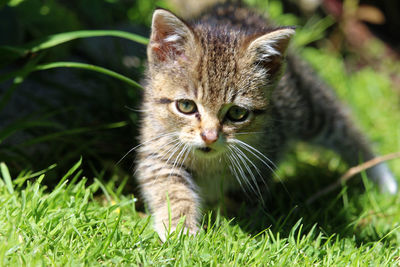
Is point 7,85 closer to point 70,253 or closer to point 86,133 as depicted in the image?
point 86,133

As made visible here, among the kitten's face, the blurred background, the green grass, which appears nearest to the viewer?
the green grass

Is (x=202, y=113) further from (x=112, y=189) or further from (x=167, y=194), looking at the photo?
(x=112, y=189)

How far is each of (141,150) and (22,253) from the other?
114cm

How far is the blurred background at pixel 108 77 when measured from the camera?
10.6ft

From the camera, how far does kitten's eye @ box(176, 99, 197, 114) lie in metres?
2.58

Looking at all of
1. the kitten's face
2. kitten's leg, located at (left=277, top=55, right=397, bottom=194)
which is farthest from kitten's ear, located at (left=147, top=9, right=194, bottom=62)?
kitten's leg, located at (left=277, top=55, right=397, bottom=194)

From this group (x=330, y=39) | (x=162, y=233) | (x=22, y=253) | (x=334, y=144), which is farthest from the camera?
(x=330, y=39)

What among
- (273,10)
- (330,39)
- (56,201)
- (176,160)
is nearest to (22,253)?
(56,201)

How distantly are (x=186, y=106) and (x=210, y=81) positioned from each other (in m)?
0.20

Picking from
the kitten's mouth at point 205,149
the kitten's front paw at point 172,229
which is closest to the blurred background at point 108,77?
the kitten's front paw at point 172,229

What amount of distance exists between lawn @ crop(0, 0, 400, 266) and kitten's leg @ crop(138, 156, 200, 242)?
103 mm

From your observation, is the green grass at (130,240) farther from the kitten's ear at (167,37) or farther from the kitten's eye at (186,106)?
the kitten's ear at (167,37)

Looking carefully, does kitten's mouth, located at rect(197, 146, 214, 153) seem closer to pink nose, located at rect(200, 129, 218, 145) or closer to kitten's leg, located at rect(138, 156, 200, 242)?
pink nose, located at rect(200, 129, 218, 145)

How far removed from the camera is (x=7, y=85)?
3576 mm
